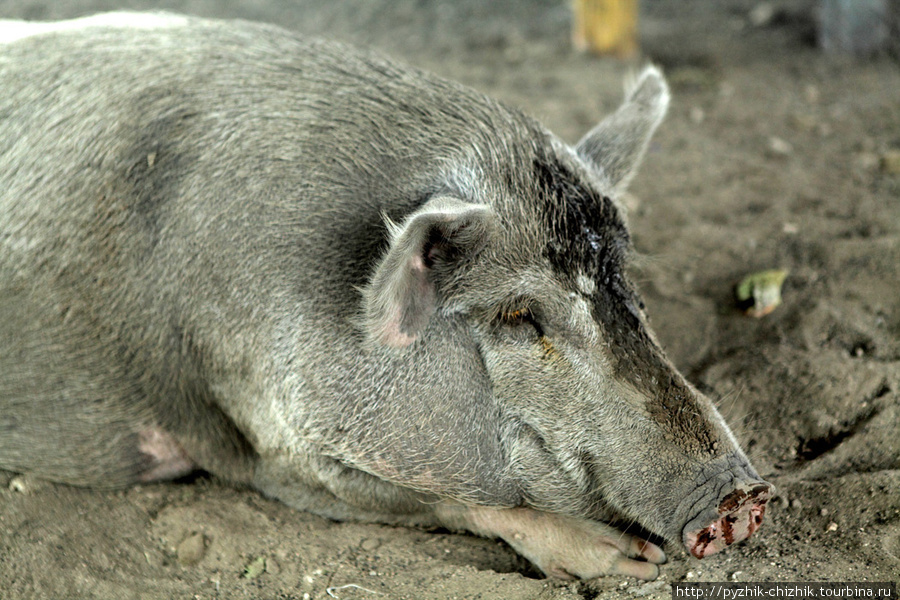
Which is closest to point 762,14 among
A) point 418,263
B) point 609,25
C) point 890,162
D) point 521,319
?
point 609,25

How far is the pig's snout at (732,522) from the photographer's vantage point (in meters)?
2.88

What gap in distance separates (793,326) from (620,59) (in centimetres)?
386

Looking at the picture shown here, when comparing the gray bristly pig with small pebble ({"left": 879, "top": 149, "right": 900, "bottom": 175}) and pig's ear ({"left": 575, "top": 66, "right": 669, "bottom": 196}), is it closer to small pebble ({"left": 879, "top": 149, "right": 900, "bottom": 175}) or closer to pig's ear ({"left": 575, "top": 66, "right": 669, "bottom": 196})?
pig's ear ({"left": 575, "top": 66, "right": 669, "bottom": 196})

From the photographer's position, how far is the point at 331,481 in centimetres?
339

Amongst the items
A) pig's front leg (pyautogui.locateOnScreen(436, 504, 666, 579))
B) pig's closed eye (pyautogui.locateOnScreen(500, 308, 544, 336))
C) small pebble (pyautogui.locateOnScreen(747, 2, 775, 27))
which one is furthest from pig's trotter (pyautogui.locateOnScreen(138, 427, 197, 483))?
small pebble (pyautogui.locateOnScreen(747, 2, 775, 27))

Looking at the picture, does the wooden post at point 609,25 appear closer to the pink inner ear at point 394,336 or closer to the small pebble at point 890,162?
the small pebble at point 890,162

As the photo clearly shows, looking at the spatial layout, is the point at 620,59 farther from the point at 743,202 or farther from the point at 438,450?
the point at 438,450

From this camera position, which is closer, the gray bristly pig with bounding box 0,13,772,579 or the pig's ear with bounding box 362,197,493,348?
the pig's ear with bounding box 362,197,493,348

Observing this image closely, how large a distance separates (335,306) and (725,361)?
2.00 meters

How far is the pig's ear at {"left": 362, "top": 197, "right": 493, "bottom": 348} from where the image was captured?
2809 millimetres

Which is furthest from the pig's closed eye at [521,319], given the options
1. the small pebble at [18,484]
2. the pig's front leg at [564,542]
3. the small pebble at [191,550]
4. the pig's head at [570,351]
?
the small pebble at [18,484]

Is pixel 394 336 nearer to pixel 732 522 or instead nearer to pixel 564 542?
pixel 564 542

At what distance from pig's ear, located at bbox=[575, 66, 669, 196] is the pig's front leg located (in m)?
1.37

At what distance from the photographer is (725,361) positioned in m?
4.13
